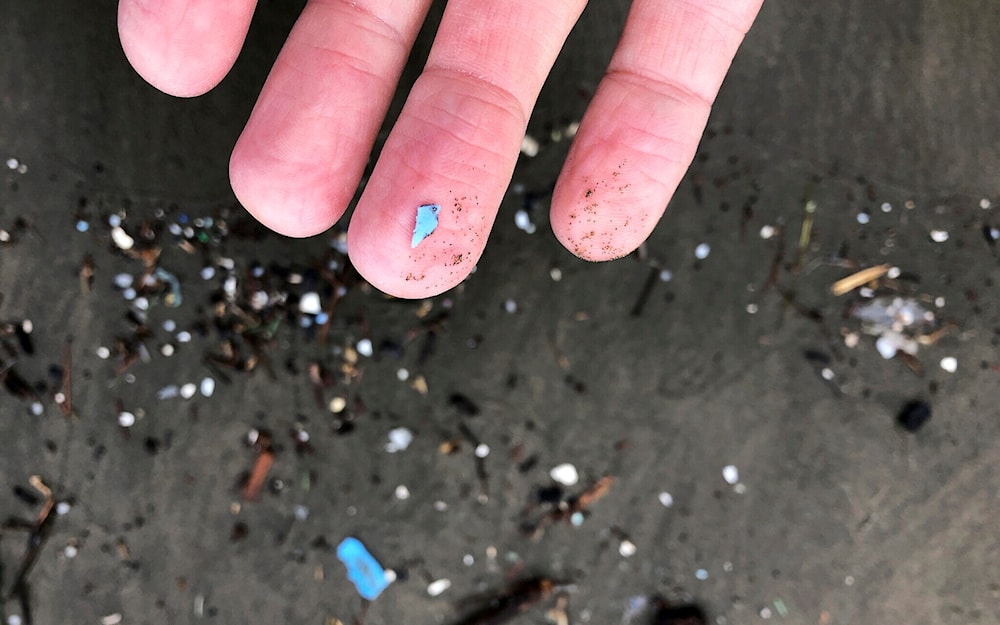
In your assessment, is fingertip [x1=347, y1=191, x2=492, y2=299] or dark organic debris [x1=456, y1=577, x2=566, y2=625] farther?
dark organic debris [x1=456, y1=577, x2=566, y2=625]

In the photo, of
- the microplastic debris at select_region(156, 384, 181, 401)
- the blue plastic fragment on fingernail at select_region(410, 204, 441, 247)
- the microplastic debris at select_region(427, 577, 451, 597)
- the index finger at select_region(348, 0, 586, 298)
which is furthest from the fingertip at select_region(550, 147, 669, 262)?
the microplastic debris at select_region(156, 384, 181, 401)

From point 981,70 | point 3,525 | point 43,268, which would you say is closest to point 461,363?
point 43,268

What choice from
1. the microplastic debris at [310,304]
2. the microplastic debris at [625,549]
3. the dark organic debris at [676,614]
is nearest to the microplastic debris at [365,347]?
the microplastic debris at [310,304]

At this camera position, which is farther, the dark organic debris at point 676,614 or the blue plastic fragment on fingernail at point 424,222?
the dark organic debris at point 676,614

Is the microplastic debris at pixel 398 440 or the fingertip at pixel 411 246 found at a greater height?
the fingertip at pixel 411 246

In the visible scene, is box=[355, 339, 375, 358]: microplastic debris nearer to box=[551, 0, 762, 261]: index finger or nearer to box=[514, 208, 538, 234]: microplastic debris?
box=[514, 208, 538, 234]: microplastic debris

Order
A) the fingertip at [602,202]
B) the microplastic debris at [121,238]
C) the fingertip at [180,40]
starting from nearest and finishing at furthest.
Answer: the fingertip at [180,40], the fingertip at [602,202], the microplastic debris at [121,238]

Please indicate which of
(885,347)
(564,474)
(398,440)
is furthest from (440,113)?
(885,347)

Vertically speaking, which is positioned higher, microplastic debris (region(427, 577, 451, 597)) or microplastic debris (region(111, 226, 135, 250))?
microplastic debris (region(111, 226, 135, 250))

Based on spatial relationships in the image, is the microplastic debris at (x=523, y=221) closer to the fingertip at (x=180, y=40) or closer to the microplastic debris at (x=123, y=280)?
the fingertip at (x=180, y=40)
